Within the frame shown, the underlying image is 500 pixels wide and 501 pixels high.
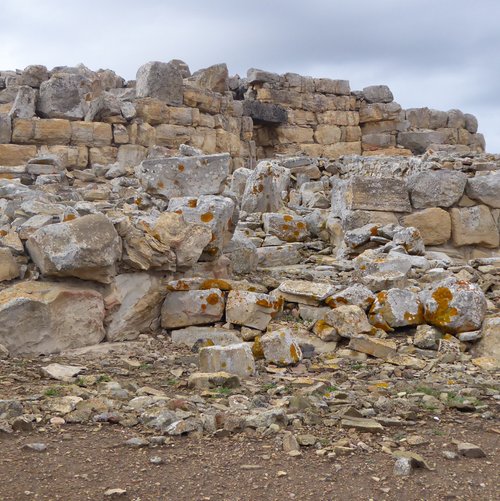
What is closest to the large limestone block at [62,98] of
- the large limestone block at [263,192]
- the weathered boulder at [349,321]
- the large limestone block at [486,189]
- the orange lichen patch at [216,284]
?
the large limestone block at [263,192]

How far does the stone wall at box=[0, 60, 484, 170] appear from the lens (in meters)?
15.6

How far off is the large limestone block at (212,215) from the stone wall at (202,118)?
26.7ft

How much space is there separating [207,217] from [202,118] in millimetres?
12171

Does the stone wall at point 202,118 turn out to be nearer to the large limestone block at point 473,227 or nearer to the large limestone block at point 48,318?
the large limestone block at point 473,227

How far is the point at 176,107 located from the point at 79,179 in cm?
517

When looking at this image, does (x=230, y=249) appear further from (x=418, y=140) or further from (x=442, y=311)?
(x=418, y=140)

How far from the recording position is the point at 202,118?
60.5 ft

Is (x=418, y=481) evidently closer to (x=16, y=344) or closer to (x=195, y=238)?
(x=16, y=344)

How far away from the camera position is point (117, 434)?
353 cm

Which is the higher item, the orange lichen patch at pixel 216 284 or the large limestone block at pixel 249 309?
the orange lichen patch at pixel 216 284

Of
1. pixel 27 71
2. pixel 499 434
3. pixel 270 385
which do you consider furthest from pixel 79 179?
pixel 499 434

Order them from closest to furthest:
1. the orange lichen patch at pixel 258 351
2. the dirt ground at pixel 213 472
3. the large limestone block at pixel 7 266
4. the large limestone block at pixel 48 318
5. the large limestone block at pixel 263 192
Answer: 1. the dirt ground at pixel 213 472
2. the large limestone block at pixel 48 318
3. the orange lichen patch at pixel 258 351
4. the large limestone block at pixel 7 266
5. the large limestone block at pixel 263 192

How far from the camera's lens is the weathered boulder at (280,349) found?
5.29 meters

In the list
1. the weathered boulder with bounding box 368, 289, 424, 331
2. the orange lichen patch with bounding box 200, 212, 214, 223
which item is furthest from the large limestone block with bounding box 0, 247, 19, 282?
the weathered boulder with bounding box 368, 289, 424, 331
